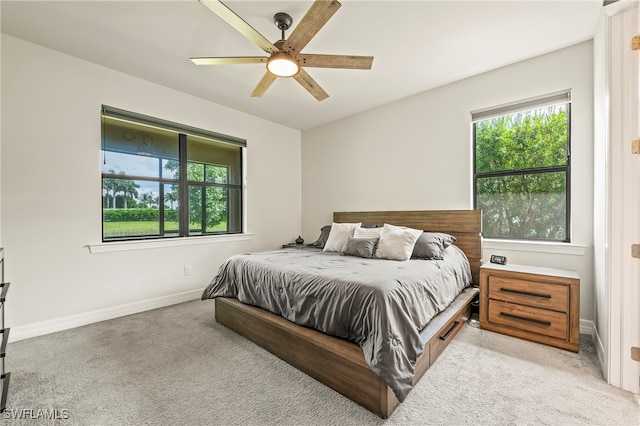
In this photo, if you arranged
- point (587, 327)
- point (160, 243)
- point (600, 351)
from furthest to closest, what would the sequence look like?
1. point (160, 243)
2. point (587, 327)
3. point (600, 351)

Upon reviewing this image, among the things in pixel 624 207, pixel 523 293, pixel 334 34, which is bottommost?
pixel 523 293

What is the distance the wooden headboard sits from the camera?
302cm

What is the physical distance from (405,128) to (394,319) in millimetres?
2888

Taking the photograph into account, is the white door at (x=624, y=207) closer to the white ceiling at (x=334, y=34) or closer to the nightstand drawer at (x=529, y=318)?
the nightstand drawer at (x=529, y=318)

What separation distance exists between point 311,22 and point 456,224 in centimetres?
262

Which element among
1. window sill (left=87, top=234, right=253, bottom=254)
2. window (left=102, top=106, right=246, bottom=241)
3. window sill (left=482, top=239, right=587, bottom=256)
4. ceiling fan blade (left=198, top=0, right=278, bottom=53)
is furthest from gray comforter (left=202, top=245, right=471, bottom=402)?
ceiling fan blade (left=198, top=0, right=278, bottom=53)

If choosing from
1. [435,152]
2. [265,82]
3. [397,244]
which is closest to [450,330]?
[397,244]

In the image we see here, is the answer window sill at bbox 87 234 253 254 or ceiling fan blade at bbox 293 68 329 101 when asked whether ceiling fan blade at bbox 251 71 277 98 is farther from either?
window sill at bbox 87 234 253 254

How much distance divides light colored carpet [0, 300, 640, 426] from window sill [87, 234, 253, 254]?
889 mm

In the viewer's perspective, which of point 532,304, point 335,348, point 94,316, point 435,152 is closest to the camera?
point 335,348

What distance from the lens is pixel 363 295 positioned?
5.44ft

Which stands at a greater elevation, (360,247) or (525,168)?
(525,168)

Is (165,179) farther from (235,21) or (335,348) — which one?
(335,348)

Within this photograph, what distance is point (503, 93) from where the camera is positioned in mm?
2945
